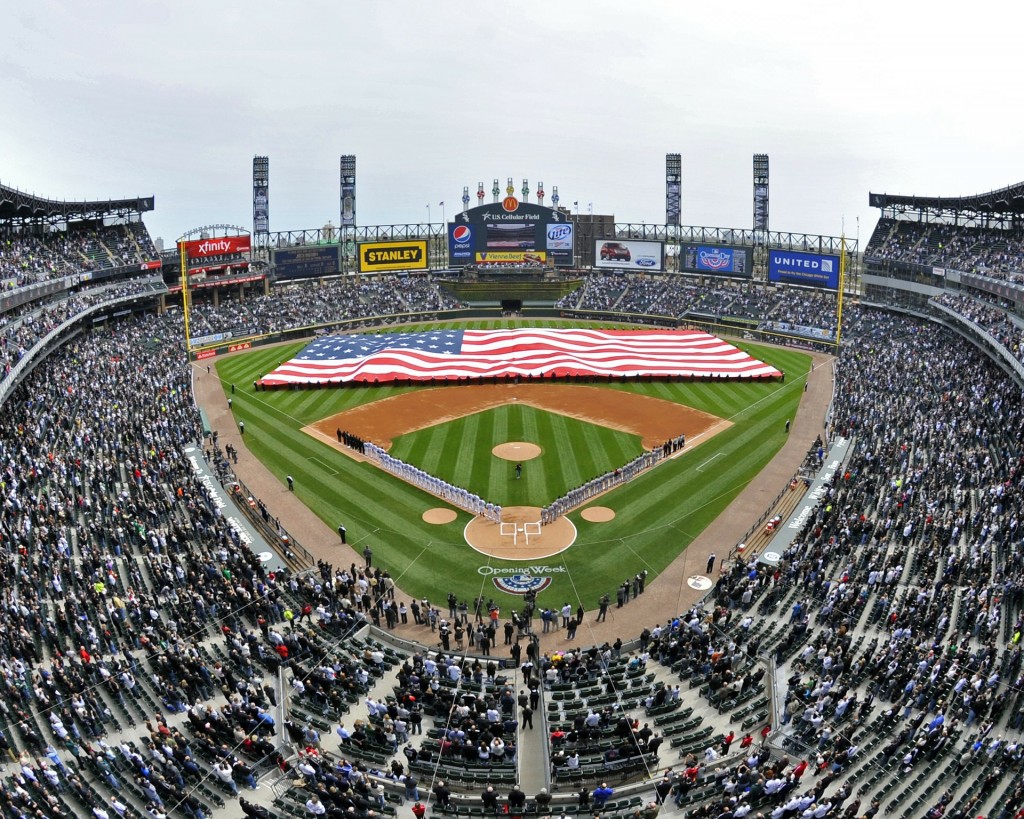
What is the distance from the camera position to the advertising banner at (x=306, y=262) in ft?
295

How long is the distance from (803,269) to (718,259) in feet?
38.3

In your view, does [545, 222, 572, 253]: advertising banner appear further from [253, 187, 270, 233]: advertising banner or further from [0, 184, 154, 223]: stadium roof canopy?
[0, 184, 154, 223]: stadium roof canopy

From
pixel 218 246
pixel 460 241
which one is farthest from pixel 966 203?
pixel 218 246

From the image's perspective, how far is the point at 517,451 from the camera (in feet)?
147

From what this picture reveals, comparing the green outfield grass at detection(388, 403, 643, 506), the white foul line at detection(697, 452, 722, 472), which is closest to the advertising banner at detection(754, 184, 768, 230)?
the green outfield grass at detection(388, 403, 643, 506)

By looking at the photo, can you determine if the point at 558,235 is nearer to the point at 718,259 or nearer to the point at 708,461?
the point at 718,259

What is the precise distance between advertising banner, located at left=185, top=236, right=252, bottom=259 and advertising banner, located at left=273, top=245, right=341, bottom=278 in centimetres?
479

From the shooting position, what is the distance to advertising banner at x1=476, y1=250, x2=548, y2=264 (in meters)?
88.2

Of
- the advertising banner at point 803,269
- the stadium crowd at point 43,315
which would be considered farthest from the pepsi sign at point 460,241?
the advertising banner at point 803,269

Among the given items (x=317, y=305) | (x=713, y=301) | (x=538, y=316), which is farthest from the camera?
(x=538, y=316)

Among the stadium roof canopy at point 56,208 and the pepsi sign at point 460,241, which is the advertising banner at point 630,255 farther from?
the stadium roof canopy at point 56,208

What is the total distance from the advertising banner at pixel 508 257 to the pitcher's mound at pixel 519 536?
55.1 metres

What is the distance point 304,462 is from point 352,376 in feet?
53.9

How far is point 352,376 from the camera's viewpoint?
2336 inches
